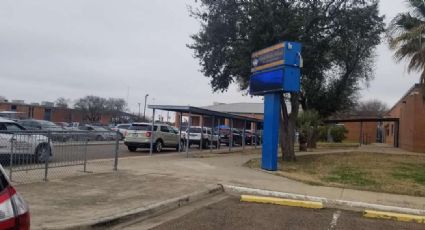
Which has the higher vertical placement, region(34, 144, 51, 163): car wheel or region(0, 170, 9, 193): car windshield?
region(0, 170, 9, 193): car windshield

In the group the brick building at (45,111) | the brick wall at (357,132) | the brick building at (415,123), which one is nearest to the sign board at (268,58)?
the brick building at (415,123)

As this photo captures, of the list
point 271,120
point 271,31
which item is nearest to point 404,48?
point 271,31

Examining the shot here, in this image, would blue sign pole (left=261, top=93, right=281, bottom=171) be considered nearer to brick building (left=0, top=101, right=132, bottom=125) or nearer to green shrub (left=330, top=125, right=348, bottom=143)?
green shrub (left=330, top=125, right=348, bottom=143)

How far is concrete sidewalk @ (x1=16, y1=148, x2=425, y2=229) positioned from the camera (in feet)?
28.3

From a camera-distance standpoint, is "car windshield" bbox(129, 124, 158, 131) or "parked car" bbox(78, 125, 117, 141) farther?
"car windshield" bbox(129, 124, 158, 131)

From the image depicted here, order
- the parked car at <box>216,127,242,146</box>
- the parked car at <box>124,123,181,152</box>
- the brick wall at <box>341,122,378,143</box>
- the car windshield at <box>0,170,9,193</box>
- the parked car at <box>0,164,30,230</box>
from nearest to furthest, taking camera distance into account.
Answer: the parked car at <box>0,164,30,230</box> < the car windshield at <box>0,170,9,193</box> < the parked car at <box>124,123,181,152</box> < the parked car at <box>216,127,242,146</box> < the brick wall at <box>341,122,378,143</box>

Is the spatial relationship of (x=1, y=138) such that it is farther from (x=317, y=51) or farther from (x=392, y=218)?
(x=317, y=51)

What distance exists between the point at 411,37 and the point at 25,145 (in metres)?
16.1

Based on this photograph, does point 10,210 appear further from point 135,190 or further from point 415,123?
point 415,123

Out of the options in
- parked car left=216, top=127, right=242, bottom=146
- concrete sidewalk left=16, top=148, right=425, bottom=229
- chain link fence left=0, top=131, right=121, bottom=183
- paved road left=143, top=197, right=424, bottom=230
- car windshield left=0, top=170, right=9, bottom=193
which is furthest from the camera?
parked car left=216, top=127, right=242, bottom=146

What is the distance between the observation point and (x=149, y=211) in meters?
9.21

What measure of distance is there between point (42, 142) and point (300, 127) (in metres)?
25.2

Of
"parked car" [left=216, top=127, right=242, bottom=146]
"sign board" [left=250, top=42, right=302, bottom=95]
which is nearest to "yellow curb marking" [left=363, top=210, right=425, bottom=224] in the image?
"sign board" [left=250, top=42, right=302, bottom=95]

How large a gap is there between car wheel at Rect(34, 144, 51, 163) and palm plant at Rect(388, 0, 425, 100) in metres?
15.5
